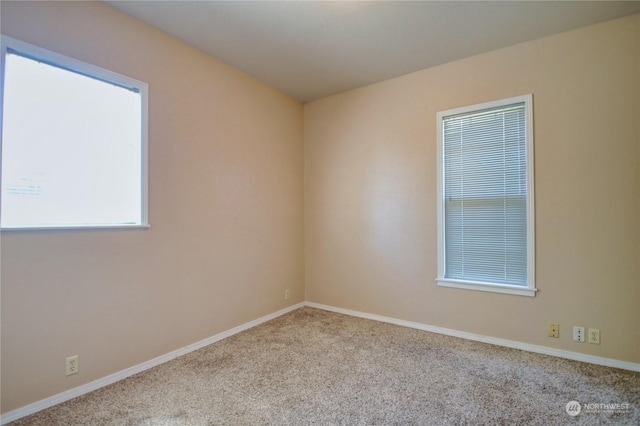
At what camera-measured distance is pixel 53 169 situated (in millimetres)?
1967

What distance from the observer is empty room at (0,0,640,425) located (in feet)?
6.17

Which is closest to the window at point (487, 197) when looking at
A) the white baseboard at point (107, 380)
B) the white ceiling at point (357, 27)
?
the white ceiling at point (357, 27)

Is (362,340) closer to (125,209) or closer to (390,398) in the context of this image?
(390,398)

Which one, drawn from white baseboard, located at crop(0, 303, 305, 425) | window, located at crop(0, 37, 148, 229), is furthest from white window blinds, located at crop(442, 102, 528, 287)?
window, located at crop(0, 37, 148, 229)

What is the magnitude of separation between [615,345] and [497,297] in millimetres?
832

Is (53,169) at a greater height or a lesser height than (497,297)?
greater

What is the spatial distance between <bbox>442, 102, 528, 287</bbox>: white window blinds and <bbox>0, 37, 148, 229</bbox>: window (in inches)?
112

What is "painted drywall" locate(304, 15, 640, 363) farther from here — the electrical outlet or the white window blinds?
the electrical outlet

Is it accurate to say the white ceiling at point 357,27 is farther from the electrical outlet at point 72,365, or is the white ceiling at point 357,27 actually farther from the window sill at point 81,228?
the electrical outlet at point 72,365

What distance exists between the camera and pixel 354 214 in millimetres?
3705

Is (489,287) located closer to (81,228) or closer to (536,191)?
(536,191)

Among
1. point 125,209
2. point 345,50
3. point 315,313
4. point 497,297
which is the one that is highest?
point 345,50

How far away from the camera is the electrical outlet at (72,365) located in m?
1.98

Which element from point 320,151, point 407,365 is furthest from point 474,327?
point 320,151
